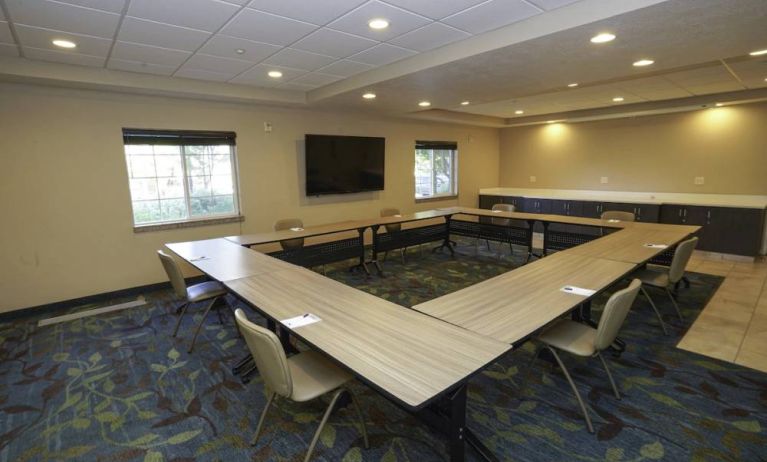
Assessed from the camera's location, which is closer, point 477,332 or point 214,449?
point 477,332

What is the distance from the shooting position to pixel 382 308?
85.6 inches

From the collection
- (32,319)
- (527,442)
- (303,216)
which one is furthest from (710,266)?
(32,319)

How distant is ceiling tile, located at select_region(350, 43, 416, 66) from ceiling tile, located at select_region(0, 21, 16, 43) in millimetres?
2598

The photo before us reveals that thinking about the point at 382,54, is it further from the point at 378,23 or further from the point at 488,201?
the point at 488,201

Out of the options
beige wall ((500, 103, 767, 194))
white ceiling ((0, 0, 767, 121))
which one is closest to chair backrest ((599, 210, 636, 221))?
white ceiling ((0, 0, 767, 121))

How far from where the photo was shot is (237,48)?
3.32m

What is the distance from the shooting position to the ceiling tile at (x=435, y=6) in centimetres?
250

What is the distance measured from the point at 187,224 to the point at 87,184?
1.13 m

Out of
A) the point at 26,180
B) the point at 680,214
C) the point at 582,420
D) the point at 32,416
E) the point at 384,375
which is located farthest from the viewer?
the point at 680,214

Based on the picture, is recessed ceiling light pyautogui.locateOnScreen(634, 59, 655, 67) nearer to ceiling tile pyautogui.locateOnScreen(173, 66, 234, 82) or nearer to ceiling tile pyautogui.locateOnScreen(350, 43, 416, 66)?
ceiling tile pyautogui.locateOnScreen(350, 43, 416, 66)

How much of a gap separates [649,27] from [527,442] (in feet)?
9.44

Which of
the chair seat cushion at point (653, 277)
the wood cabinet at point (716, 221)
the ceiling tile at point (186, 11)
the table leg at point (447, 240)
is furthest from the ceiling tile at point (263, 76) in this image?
the wood cabinet at point (716, 221)

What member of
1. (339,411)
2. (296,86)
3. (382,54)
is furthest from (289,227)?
(339,411)

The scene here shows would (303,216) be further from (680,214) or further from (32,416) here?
(680,214)
